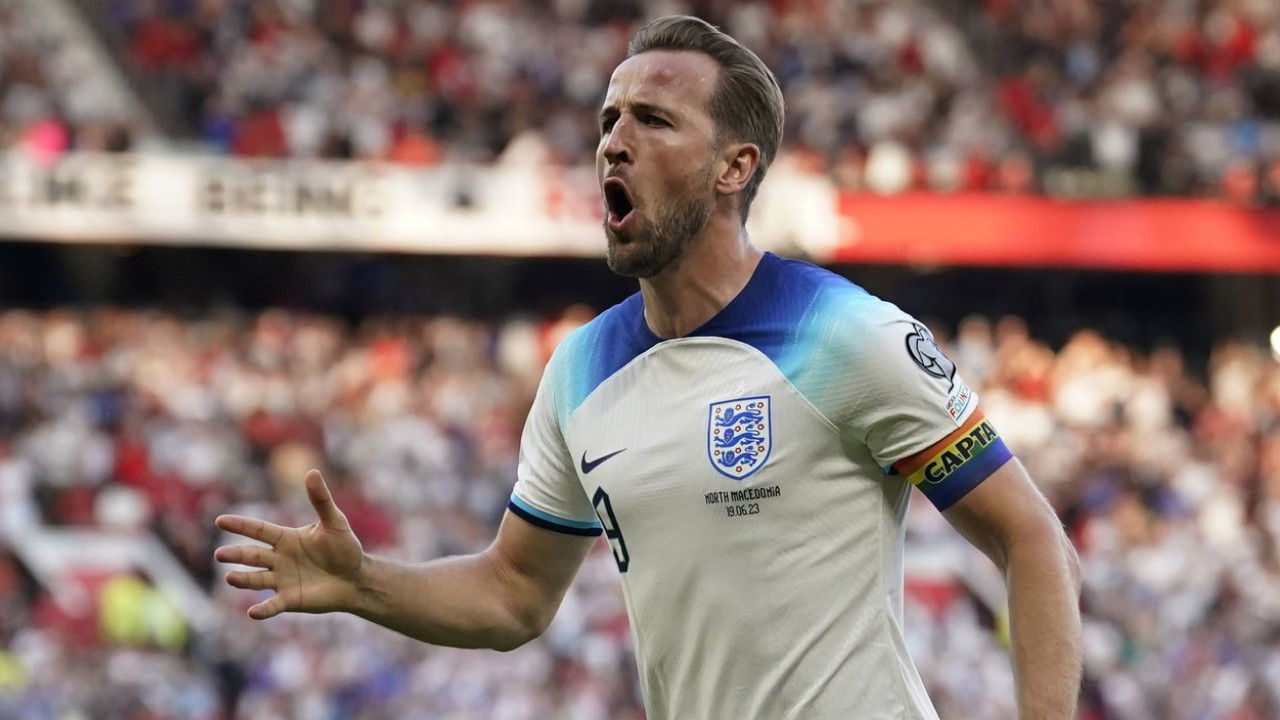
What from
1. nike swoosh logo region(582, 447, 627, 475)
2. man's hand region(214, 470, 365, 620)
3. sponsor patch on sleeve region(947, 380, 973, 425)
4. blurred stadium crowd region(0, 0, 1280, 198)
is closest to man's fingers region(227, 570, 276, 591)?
man's hand region(214, 470, 365, 620)

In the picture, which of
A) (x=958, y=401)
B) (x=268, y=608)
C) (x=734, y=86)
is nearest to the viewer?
(x=958, y=401)

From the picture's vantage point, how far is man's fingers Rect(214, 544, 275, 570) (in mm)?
3629

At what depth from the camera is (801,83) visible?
66.5 ft

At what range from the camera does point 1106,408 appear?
743 inches

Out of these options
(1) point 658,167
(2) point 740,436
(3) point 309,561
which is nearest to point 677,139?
(1) point 658,167

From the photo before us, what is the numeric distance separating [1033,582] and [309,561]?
56.3 inches

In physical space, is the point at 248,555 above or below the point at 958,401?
below

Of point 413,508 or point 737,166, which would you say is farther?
point 413,508

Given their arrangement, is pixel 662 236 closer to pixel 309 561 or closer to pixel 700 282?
pixel 700 282

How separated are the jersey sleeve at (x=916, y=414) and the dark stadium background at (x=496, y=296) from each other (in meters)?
10.4

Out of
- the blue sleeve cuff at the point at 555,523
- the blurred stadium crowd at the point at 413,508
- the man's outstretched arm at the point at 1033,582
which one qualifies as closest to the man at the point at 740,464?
the man's outstretched arm at the point at 1033,582

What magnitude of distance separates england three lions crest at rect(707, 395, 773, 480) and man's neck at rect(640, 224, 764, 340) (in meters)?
0.23

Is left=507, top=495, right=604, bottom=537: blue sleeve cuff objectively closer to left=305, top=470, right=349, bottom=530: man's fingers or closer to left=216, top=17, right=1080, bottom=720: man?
left=216, top=17, right=1080, bottom=720: man

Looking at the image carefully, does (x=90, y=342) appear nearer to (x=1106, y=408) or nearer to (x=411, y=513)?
(x=411, y=513)
